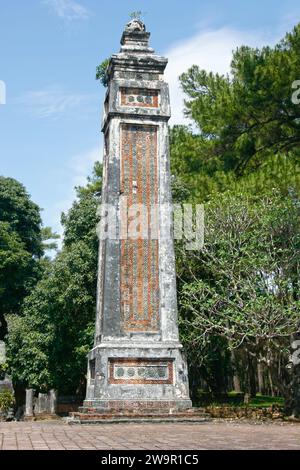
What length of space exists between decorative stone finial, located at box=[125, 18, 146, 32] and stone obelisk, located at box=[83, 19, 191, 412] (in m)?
0.03

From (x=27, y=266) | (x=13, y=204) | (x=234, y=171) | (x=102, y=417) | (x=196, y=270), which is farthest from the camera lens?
(x=13, y=204)

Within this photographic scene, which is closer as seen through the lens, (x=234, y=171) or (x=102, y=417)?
(x=102, y=417)

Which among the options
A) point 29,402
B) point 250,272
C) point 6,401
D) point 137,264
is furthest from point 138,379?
point 6,401

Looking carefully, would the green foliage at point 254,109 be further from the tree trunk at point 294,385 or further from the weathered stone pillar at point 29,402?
the weathered stone pillar at point 29,402

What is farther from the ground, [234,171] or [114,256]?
[234,171]

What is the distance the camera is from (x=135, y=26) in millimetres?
15977

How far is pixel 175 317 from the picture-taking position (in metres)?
13.7

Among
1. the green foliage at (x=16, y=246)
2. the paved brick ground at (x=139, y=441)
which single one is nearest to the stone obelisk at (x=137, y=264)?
the paved brick ground at (x=139, y=441)

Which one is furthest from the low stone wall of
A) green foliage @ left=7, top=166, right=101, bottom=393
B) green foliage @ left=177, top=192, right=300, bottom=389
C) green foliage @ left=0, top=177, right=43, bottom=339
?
green foliage @ left=0, top=177, right=43, bottom=339

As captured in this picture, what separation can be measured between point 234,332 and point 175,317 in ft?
7.53

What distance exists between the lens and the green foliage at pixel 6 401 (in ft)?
84.4
